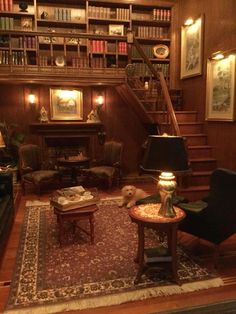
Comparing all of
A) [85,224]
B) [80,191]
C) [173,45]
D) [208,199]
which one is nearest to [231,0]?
[173,45]

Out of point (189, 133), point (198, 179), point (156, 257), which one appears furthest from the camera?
point (189, 133)

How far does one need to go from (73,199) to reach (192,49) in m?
4.44

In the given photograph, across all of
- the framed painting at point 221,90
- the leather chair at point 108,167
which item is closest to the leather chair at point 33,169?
the leather chair at point 108,167

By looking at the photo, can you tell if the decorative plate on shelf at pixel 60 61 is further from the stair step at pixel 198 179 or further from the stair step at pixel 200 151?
the stair step at pixel 198 179

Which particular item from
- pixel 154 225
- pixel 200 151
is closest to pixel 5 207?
pixel 154 225

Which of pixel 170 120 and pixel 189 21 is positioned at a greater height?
pixel 189 21

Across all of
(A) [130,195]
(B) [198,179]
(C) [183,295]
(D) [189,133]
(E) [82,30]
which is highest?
(E) [82,30]

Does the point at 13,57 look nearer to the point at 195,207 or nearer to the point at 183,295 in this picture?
the point at 195,207

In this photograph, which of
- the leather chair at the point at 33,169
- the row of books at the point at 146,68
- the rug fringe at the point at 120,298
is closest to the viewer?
the rug fringe at the point at 120,298

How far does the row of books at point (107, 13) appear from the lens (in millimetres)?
6473

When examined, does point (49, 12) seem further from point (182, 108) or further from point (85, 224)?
point (85, 224)

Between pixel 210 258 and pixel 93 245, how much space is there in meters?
1.34

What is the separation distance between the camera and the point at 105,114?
22.0 ft

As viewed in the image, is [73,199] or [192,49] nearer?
[73,199]
